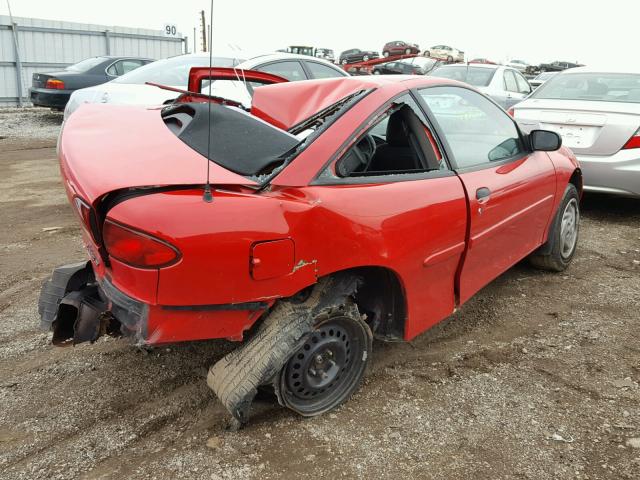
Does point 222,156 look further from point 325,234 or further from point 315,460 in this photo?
point 315,460

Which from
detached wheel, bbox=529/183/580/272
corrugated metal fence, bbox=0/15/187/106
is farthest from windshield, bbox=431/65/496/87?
corrugated metal fence, bbox=0/15/187/106

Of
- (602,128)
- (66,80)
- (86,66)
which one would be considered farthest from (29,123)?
(602,128)

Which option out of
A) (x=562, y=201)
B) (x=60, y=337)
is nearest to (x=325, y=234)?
(x=60, y=337)

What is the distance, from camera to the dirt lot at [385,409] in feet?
7.48

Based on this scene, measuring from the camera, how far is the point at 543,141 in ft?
12.0

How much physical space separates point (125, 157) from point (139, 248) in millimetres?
491

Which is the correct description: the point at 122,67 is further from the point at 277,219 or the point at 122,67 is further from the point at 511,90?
the point at 277,219

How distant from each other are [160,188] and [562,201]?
3.22 metres

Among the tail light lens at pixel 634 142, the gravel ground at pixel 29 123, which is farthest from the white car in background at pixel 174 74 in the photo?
the gravel ground at pixel 29 123

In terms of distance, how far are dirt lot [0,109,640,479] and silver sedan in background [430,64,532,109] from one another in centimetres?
653

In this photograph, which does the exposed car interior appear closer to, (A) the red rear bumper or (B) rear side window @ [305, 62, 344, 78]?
(A) the red rear bumper

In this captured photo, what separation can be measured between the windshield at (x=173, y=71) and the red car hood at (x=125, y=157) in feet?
12.4

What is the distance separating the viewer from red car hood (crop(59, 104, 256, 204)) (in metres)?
2.11

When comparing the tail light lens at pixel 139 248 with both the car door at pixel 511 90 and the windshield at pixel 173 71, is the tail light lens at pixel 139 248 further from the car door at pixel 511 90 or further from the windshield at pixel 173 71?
the car door at pixel 511 90
